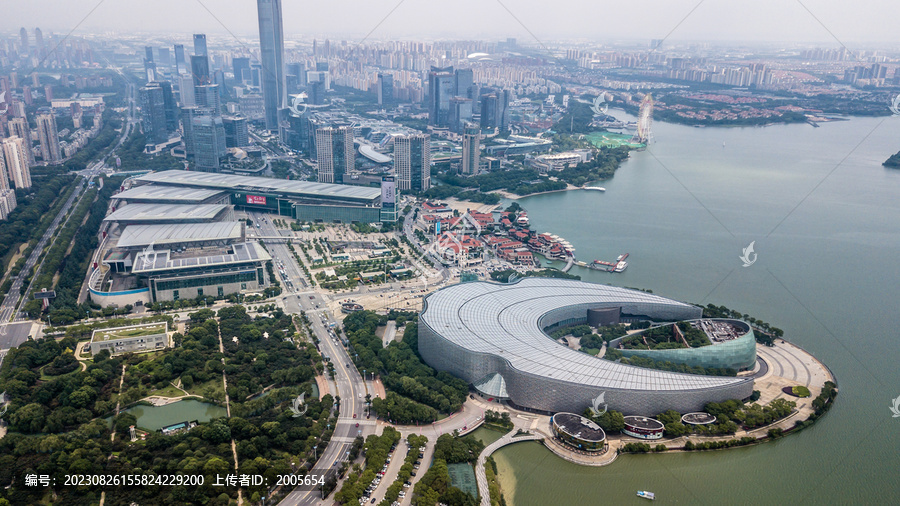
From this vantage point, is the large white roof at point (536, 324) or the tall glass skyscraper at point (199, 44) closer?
the large white roof at point (536, 324)

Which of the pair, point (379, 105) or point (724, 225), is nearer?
point (724, 225)

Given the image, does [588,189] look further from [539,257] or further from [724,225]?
[539,257]

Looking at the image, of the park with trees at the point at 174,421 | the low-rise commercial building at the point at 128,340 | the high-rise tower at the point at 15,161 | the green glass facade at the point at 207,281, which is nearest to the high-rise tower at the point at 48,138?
the high-rise tower at the point at 15,161

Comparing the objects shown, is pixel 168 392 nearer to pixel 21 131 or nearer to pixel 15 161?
pixel 15 161

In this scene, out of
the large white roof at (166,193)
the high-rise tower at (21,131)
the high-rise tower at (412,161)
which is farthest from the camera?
the high-rise tower at (21,131)

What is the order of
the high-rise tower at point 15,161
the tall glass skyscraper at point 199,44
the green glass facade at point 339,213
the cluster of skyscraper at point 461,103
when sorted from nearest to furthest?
the green glass facade at point 339,213 → the high-rise tower at point 15,161 → the cluster of skyscraper at point 461,103 → the tall glass skyscraper at point 199,44

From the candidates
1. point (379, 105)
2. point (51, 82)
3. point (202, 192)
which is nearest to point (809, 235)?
point (202, 192)

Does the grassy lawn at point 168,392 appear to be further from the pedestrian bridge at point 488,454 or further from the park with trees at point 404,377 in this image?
the pedestrian bridge at point 488,454
